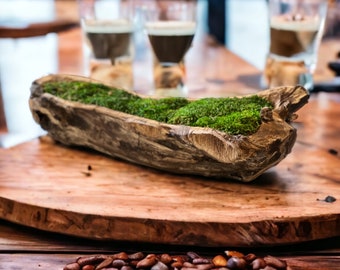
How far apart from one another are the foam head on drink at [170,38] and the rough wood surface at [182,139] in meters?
0.51

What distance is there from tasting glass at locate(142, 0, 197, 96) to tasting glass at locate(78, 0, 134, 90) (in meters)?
0.09

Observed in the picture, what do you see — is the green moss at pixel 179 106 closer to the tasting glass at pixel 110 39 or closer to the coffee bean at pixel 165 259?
the coffee bean at pixel 165 259

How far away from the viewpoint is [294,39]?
1.78 m

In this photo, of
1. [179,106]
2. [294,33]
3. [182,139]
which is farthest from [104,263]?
[294,33]

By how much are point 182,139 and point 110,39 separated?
2.65ft

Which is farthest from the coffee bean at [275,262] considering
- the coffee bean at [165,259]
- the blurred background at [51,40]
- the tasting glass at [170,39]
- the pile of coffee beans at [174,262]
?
the tasting glass at [170,39]

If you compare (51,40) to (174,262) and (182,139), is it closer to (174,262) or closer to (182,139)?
(182,139)

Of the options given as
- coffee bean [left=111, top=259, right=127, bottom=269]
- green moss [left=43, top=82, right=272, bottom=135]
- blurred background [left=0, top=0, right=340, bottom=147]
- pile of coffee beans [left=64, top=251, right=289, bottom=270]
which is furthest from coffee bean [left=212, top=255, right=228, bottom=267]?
blurred background [left=0, top=0, right=340, bottom=147]

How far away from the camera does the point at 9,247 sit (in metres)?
1.00

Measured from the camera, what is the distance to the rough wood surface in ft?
3.55

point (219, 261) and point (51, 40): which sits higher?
point (219, 261)

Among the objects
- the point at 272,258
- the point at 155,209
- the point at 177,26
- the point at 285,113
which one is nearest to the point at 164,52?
the point at 177,26

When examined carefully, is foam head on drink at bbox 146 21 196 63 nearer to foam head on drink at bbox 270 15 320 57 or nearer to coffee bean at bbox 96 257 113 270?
foam head on drink at bbox 270 15 320 57

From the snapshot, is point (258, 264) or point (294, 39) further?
point (294, 39)
